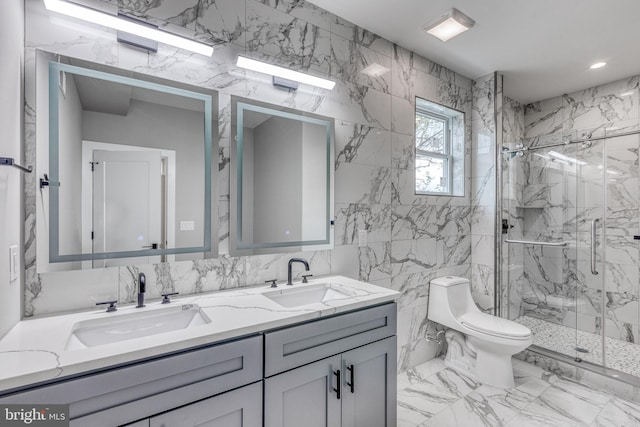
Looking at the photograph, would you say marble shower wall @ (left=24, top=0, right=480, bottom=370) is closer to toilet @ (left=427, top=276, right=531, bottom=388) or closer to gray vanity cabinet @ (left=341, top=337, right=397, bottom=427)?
toilet @ (left=427, top=276, right=531, bottom=388)

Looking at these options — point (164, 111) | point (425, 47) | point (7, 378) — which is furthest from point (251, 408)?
point (425, 47)

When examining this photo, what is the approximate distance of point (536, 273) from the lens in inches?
111

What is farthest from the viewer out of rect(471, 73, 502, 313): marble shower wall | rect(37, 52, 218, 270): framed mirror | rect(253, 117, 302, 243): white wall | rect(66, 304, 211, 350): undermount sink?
rect(471, 73, 502, 313): marble shower wall

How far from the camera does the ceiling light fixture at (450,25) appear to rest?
1.97 metres

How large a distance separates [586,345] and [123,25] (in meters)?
3.81

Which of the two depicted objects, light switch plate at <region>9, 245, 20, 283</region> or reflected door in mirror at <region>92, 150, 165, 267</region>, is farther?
reflected door in mirror at <region>92, 150, 165, 267</region>

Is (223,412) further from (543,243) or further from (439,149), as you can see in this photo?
(543,243)

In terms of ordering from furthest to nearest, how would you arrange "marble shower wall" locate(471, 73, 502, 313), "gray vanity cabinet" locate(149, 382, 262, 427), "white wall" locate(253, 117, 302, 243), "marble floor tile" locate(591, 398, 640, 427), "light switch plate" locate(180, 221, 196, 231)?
"marble shower wall" locate(471, 73, 502, 313) → "marble floor tile" locate(591, 398, 640, 427) → "white wall" locate(253, 117, 302, 243) → "light switch plate" locate(180, 221, 196, 231) → "gray vanity cabinet" locate(149, 382, 262, 427)

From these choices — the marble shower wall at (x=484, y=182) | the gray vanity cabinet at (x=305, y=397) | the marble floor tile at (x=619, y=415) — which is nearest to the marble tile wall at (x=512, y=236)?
the marble shower wall at (x=484, y=182)

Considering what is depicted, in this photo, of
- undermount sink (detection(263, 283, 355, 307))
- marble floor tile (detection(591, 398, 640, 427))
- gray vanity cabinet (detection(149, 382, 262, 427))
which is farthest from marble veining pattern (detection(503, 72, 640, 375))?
gray vanity cabinet (detection(149, 382, 262, 427))

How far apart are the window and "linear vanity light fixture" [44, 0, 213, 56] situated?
1.84 m

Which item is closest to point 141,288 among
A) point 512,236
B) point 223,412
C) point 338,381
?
point 223,412

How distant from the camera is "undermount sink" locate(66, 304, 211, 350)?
115 centimetres

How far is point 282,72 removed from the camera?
5.84 feet
